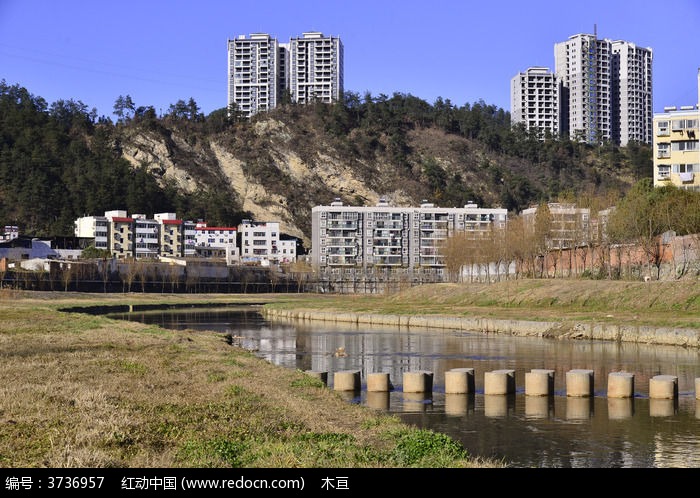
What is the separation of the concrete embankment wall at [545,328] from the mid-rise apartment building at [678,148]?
52.9 meters

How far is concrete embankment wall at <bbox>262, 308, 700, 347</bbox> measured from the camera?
1657 inches

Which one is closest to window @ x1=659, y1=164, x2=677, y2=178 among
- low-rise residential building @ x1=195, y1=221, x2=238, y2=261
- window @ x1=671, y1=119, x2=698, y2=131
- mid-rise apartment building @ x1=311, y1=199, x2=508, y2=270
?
window @ x1=671, y1=119, x2=698, y2=131

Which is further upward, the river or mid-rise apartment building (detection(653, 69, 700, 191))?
mid-rise apartment building (detection(653, 69, 700, 191))

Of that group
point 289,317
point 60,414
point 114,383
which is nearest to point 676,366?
point 114,383

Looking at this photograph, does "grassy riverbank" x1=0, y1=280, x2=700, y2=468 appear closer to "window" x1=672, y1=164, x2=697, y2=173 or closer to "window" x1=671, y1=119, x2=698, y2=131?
"window" x1=671, y1=119, x2=698, y2=131

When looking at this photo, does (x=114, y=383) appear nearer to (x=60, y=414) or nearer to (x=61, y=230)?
(x=60, y=414)

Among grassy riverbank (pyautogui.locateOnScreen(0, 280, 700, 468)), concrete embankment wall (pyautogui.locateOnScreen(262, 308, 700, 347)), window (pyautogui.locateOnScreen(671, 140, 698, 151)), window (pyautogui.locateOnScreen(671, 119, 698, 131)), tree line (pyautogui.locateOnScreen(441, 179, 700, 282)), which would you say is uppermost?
window (pyautogui.locateOnScreen(671, 119, 698, 131))

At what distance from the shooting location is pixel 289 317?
7744 centimetres

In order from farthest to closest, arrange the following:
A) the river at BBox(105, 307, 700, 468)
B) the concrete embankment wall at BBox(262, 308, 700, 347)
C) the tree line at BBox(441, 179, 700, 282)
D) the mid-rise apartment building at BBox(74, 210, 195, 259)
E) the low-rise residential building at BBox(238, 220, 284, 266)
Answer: the low-rise residential building at BBox(238, 220, 284, 266) < the mid-rise apartment building at BBox(74, 210, 195, 259) < the tree line at BBox(441, 179, 700, 282) < the concrete embankment wall at BBox(262, 308, 700, 347) < the river at BBox(105, 307, 700, 468)

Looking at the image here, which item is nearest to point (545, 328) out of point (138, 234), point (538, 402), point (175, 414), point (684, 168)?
point (538, 402)

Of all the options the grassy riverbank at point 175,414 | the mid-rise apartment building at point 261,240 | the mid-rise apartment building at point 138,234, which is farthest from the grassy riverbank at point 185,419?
the mid-rise apartment building at point 261,240

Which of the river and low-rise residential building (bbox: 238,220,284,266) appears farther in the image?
low-rise residential building (bbox: 238,220,284,266)

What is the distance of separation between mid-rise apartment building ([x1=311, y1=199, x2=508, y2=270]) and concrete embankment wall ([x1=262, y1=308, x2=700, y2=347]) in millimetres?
113899

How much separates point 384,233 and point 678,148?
8983 centimetres
